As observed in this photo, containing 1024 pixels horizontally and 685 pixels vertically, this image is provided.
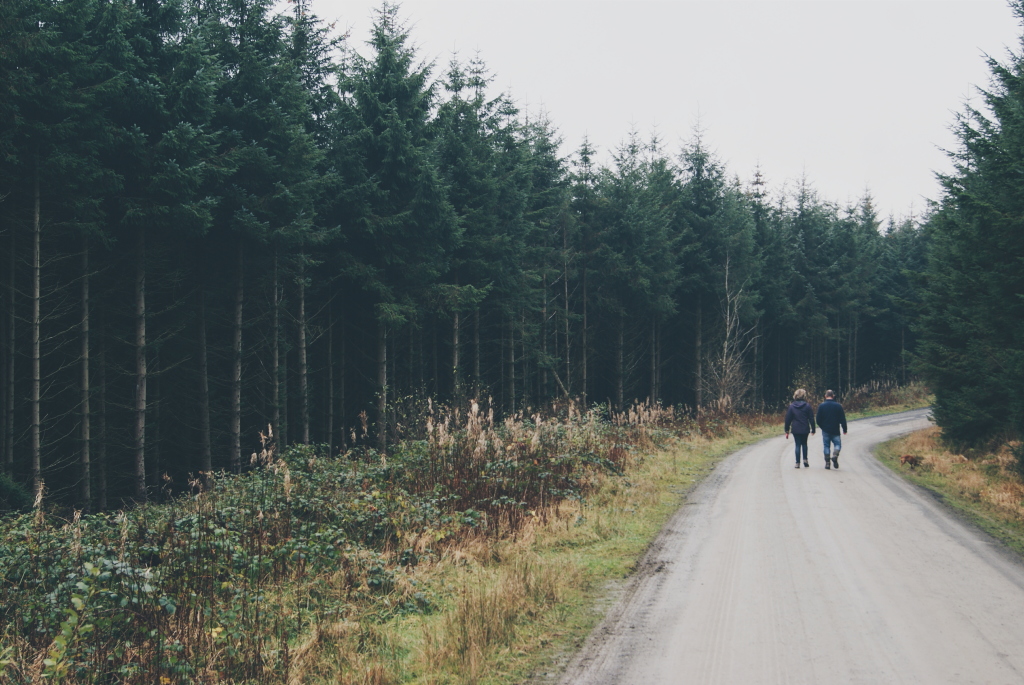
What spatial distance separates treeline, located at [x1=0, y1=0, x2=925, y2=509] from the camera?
1478 cm

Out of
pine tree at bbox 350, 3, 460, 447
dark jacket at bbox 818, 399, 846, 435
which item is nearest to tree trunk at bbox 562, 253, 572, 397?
pine tree at bbox 350, 3, 460, 447

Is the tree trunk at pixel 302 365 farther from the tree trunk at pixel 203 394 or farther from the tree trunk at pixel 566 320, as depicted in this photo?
the tree trunk at pixel 566 320

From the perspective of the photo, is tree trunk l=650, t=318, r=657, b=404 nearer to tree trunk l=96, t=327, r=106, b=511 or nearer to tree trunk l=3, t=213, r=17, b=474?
tree trunk l=96, t=327, r=106, b=511

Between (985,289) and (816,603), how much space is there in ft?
38.7

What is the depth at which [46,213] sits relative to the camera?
14.8 metres

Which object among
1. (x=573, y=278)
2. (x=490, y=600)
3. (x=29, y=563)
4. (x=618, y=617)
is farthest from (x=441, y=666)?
(x=573, y=278)

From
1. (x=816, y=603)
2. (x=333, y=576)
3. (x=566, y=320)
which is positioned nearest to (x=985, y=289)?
(x=816, y=603)

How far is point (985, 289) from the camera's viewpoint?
14539 mm

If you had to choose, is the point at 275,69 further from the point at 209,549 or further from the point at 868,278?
the point at 868,278

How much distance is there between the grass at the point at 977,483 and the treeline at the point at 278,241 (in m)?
6.63

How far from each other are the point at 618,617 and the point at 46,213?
15.5 metres

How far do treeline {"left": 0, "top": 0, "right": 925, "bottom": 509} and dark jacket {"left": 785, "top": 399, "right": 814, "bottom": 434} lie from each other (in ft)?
28.5

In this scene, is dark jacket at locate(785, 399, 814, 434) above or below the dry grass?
above

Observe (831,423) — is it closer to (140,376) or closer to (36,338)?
(140,376)
